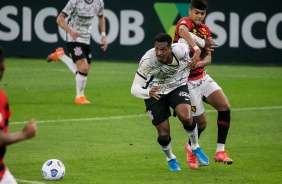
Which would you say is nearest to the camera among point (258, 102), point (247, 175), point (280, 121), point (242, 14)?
point (247, 175)

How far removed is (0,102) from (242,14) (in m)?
20.5

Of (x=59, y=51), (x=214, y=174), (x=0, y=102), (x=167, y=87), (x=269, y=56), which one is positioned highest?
(x=0, y=102)

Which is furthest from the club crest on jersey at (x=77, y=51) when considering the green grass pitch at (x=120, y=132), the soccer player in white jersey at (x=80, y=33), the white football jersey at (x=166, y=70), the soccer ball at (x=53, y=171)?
the soccer ball at (x=53, y=171)

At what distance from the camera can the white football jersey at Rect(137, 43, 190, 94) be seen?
1120 cm

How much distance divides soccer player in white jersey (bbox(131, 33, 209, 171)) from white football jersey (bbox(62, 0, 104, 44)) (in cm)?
789

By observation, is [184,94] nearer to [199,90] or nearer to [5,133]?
[199,90]

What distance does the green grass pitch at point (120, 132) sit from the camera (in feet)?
37.1

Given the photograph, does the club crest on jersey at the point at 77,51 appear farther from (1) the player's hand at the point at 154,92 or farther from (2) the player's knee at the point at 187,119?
(1) the player's hand at the point at 154,92

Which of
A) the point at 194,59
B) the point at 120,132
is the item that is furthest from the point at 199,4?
the point at 120,132

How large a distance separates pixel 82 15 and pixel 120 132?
4.76m

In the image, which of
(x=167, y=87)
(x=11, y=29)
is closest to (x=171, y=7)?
(x=11, y=29)

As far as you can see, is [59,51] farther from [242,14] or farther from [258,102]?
[242,14]

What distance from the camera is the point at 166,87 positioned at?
37.8 feet

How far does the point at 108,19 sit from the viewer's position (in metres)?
27.6
